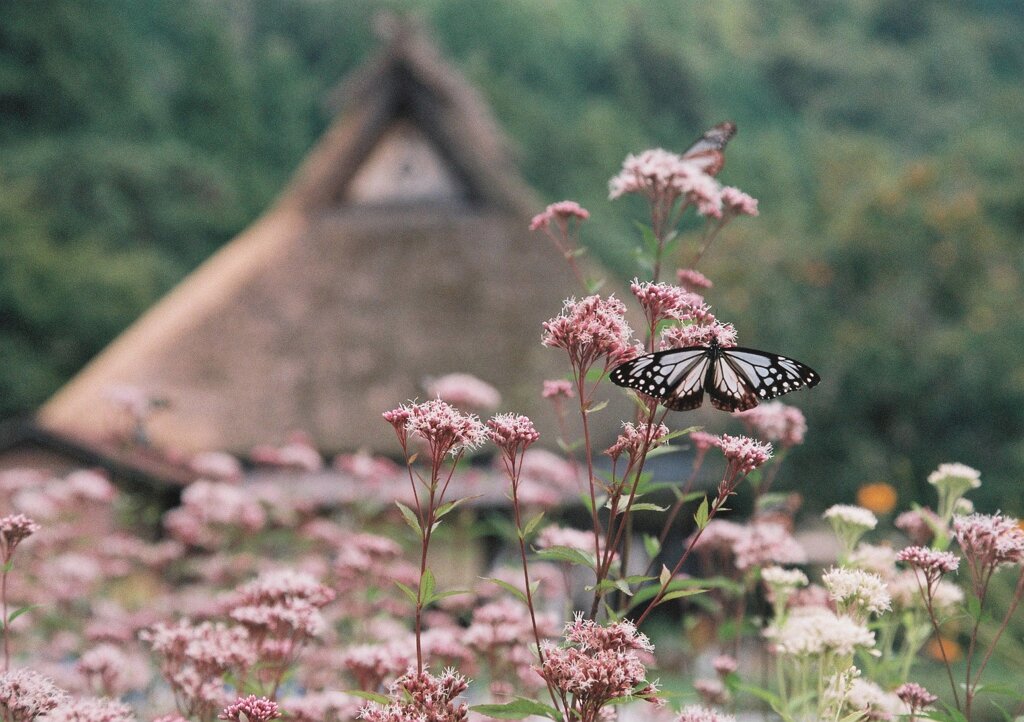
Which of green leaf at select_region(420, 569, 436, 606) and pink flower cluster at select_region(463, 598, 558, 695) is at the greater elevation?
pink flower cluster at select_region(463, 598, 558, 695)

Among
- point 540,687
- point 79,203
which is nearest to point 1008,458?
point 540,687

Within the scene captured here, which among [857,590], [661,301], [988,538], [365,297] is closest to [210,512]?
[661,301]

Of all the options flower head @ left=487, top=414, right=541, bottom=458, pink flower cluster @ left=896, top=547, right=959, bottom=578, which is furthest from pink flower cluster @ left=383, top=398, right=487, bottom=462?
pink flower cluster @ left=896, top=547, right=959, bottom=578

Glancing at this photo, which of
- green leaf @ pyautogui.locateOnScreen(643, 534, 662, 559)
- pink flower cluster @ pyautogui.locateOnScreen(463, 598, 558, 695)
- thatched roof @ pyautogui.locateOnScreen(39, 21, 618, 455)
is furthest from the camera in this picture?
thatched roof @ pyautogui.locateOnScreen(39, 21, 618, 455)

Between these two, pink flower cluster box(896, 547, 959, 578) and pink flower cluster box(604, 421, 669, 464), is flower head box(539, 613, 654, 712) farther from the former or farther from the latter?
pink flower cluster box(896, 547, 959, 578)

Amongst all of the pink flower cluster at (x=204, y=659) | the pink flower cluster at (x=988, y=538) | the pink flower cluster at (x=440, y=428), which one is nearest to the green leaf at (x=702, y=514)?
the pink flower cluster at (x=440, y=428)

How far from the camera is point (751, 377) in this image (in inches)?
A: 86.4

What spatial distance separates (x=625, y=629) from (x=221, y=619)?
7.93ft

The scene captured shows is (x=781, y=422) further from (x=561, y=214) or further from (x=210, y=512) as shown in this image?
(x=210, y=512)

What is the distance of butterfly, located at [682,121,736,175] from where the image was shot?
2926 millimetres

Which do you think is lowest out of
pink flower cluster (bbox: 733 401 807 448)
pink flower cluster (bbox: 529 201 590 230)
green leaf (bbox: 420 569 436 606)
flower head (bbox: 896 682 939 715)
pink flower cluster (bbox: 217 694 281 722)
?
pink flower cluster (bbox: 217 694 281 722)

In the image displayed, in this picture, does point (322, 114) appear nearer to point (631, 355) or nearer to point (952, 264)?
point (952, 264)

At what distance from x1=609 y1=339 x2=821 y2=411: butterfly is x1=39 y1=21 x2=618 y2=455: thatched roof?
973 cm

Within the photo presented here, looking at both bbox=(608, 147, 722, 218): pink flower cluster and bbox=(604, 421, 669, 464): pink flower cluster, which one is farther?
bbox=(608, 147, 722, 218): pink flower cluster
